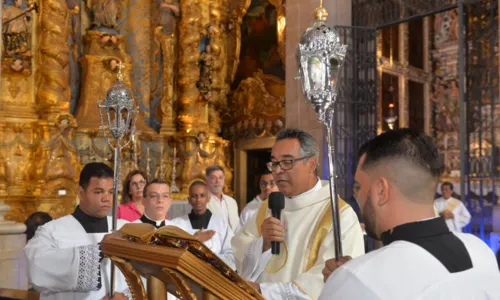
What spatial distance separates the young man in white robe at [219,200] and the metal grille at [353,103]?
1.79 meters

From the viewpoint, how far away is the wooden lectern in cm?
203

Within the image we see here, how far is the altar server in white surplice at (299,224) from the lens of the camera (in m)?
3.24

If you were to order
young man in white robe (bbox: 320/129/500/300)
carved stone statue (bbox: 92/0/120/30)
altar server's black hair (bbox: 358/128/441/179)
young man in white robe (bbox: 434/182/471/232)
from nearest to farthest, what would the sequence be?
young man in white robe (bbox: 320/129/500/300)
altar server's black hair (bbox: 358/128/441/179)
young man in white robe (bbox: 434/182/471/232)
carved stone statue (bbox: 92/0/120/30)

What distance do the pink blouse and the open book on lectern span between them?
417cm

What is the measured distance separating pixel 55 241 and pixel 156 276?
1.83 m

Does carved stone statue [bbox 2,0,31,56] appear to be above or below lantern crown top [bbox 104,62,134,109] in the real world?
above

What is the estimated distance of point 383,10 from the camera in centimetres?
942

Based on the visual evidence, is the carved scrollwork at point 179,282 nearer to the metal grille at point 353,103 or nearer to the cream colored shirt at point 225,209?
the cream colored shirt at point 225,209

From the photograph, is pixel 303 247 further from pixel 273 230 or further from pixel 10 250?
pixel 10 250

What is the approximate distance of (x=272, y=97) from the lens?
14.4 meters

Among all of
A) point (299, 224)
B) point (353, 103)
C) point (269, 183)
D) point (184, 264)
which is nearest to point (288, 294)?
point (299, 224)

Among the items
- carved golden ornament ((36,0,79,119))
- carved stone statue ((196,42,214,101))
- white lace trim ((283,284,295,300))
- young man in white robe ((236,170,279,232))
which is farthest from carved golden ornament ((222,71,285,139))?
white lace trim ((283,284,295,300))

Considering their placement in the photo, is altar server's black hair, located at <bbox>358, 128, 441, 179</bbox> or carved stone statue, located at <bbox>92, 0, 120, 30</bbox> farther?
carved stone statue, located at <bbox>92, 0, 120, 30</bbox>

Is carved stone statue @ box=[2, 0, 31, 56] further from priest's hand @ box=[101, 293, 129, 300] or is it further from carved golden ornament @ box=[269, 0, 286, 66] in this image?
priest's hand @ box=[101, 293, 129, 300]
